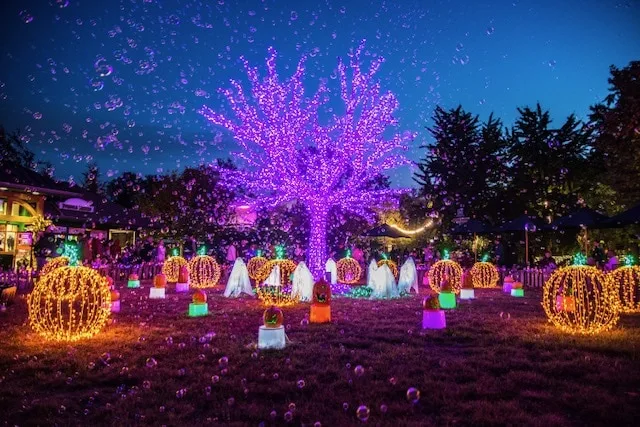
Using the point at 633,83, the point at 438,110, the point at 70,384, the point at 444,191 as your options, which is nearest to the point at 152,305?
the point at 70,384

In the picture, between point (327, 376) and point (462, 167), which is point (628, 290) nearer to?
point (327, 376)

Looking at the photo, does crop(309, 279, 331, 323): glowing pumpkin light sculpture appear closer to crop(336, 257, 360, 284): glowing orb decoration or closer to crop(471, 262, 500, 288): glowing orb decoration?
crop(336, 257, 360, 284): glowing orb decoration

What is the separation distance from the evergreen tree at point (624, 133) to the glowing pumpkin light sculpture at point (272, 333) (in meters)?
17.6

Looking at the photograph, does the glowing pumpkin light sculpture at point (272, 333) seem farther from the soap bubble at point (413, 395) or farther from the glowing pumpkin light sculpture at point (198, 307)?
the glowing pumpkin light sculpture at point (198, 307)

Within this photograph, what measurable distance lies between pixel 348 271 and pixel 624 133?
12.6m

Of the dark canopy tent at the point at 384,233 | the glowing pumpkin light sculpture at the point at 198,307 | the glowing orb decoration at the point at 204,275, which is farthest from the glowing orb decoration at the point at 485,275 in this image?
the glowing pumpkin light sculpture at the point at 198,307

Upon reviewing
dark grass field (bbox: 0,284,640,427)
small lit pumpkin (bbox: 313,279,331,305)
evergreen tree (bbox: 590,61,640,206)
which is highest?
evergreen tree (bbox: 590,61,640,206)

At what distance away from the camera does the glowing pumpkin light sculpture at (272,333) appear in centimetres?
747

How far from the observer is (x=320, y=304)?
10078mm

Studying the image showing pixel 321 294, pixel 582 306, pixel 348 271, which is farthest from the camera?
pixel 348 271

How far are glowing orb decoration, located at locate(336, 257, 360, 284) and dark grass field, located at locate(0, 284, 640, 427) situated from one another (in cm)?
987

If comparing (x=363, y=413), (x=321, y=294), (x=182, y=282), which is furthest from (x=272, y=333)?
(x=182, y=282)

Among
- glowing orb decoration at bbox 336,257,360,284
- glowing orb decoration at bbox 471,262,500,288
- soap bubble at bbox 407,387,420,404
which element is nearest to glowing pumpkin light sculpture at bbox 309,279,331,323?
soap bubble at bbox 407,387,420,404

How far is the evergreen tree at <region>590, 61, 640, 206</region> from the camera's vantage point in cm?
1939
